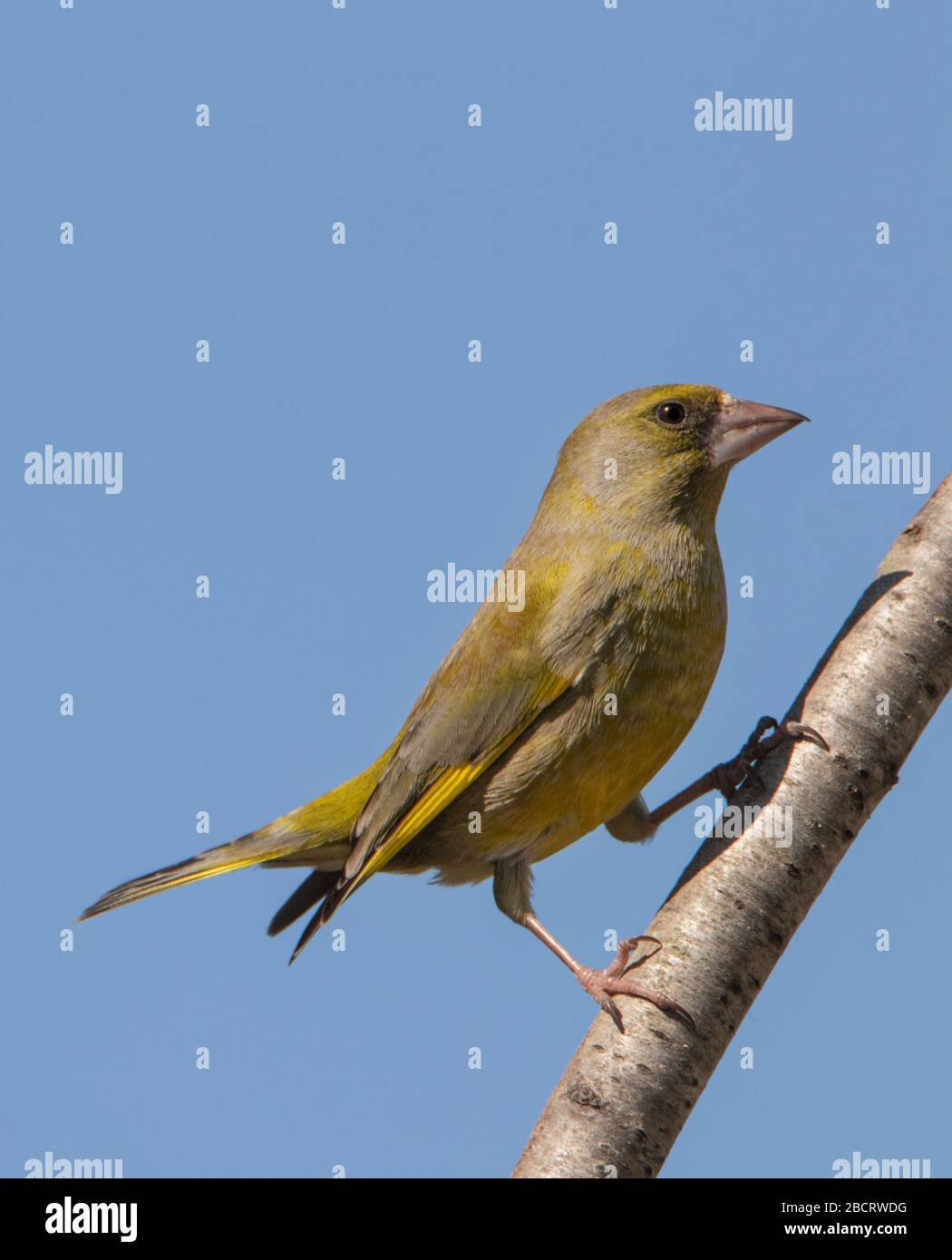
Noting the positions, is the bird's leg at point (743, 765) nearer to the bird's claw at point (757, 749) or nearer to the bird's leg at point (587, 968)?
the bird's claw at point (757, 749)

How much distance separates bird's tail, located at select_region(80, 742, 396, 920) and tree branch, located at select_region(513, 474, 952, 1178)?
2211mm

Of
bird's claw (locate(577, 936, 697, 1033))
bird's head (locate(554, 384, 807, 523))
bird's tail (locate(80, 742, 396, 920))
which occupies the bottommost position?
bird's claw (locate(577, 936, 697, 1033))

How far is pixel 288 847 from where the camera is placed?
20.3 ft

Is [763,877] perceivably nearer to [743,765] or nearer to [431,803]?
[743,765]

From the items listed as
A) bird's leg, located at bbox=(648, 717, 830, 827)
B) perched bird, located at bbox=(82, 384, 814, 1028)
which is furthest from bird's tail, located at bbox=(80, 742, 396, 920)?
bird's leg, located at bbox=(648, 717, 830, 827)

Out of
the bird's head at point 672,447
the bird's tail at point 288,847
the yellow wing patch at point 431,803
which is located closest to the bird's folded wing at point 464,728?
the yellow wing patch at point 431,803

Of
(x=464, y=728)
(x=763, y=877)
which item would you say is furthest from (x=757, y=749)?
(x=464, y=728)

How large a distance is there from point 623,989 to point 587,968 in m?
0.86

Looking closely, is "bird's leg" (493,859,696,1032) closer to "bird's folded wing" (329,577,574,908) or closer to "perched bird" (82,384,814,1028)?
"perched bird" (82,384,814,1028)

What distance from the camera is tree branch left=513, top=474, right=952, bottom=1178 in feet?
12.3

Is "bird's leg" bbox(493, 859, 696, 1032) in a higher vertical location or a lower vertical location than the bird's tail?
lower

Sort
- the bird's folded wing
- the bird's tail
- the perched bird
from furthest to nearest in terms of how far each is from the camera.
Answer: the bird's tail < the bird's folded wing < the perched bird
